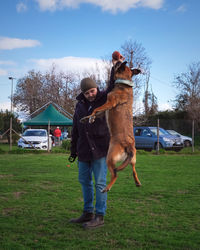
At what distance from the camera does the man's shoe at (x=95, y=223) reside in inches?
164

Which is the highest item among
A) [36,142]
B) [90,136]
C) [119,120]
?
[119,120]

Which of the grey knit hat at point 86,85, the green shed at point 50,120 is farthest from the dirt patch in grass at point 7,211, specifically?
the green shed at point 50,120

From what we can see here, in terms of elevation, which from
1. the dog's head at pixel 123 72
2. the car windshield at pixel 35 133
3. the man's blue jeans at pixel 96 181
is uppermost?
the dog's head at pixel 123 72

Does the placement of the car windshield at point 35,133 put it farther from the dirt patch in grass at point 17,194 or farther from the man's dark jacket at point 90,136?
the man's dark jacket at point 90,136

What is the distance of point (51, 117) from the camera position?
21.5 metres

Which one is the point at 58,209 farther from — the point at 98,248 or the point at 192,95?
the point at 192,95

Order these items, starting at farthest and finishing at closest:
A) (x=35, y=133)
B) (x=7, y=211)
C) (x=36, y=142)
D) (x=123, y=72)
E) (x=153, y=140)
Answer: (x=35, y=133) → (x=36, y=142) → (x=153, y=140) → (x=7, y=211) → (x=123, y=72)

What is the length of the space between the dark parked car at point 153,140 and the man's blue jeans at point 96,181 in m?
13.5

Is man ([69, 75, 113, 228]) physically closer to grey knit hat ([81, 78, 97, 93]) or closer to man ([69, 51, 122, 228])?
man ([69, 51, 122, 228])

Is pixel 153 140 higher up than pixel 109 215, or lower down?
higher up

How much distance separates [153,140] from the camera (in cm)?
1766

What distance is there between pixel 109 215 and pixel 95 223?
0.63 meters

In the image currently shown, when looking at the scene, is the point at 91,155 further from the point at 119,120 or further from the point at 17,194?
the point at 17,194

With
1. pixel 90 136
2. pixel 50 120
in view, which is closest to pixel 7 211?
pixel 90 136
